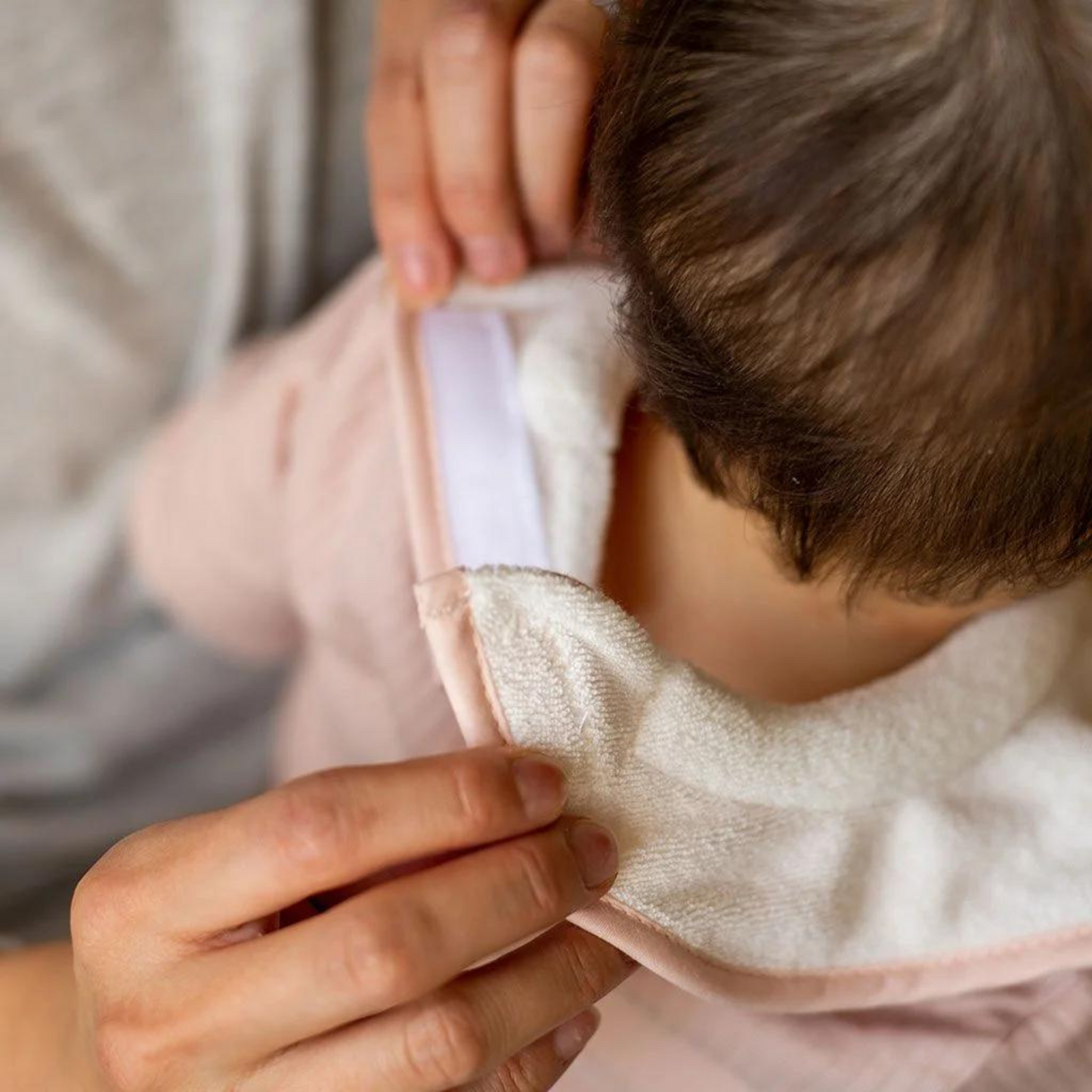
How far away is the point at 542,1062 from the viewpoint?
466 millimetres

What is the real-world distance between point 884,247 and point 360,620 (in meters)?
0.43

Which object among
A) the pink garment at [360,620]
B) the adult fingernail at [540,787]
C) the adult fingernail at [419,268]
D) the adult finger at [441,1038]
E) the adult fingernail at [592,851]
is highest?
the adult fingernail at [419,268]

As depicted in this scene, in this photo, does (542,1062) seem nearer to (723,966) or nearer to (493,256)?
(723,966)

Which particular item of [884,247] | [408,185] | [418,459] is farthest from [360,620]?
[884,247]

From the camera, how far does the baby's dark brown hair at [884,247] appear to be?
1.15 ft

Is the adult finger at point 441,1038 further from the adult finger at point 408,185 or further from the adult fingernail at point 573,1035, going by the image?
the adult finger at point 408,185

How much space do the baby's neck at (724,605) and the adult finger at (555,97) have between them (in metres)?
0.12

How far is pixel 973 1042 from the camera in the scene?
576 mm

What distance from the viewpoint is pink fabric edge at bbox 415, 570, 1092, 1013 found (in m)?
0.45

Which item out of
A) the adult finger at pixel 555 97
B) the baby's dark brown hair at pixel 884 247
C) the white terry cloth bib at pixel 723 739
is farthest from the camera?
the adult finger at pixel 555 97

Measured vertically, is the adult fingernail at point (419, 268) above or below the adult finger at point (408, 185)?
below

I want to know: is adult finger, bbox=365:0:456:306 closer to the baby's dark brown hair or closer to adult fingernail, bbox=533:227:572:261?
adult fingernail, bbox=533:227:572:261

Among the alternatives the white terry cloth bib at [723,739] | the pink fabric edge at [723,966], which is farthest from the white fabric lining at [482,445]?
the pink fabric edge at [723,966]

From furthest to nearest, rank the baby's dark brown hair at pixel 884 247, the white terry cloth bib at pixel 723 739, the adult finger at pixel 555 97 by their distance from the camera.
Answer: the adult finger at pixel 555 97 → the white terry cloth bib at pixel 723 739 → the baby's dark brown hair at pixel 884 247
